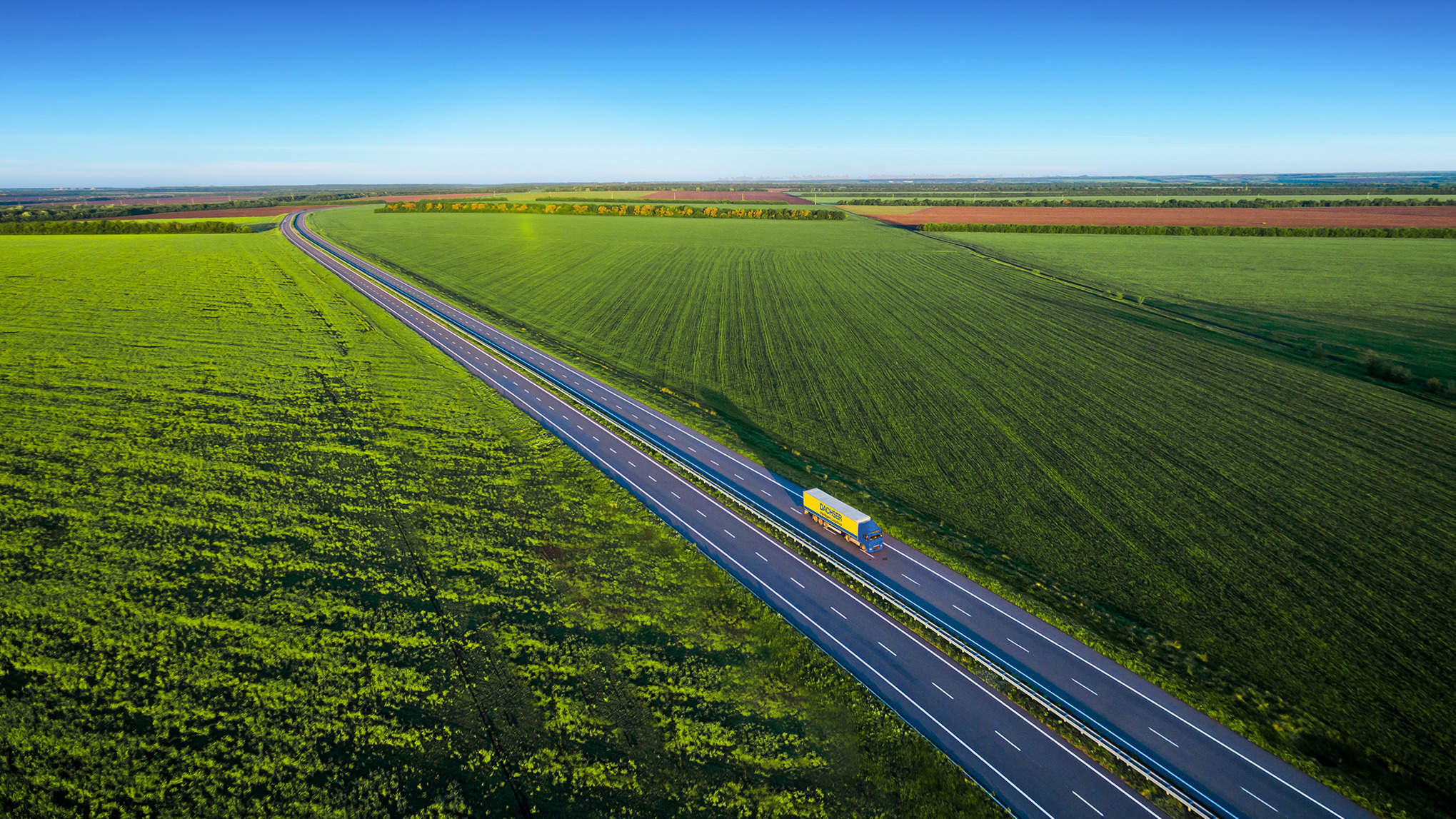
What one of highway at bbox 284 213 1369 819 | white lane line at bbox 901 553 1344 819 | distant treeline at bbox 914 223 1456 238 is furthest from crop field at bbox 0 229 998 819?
distant treeline at bbox 914 223 1456 238

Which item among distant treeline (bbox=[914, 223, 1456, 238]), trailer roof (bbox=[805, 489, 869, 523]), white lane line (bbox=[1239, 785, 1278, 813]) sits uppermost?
distant treeline (bbox=[914, 223, 1456, 238])

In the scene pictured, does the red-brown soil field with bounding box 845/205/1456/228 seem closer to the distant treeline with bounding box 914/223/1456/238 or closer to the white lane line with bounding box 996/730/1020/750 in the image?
the distant treeline with bounding box 914/223/1456/238

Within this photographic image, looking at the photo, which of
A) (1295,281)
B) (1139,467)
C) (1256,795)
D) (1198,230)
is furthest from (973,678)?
(1198,230)

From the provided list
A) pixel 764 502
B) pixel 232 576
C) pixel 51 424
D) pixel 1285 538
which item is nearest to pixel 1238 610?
pixel 1285 538

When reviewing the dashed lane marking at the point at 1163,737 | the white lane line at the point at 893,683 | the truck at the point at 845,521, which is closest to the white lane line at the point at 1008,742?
the white lane line at the point at 893,683

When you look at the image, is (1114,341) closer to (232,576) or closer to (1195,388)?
(1195,388)

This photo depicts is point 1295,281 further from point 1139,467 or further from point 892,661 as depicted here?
point 892,661
